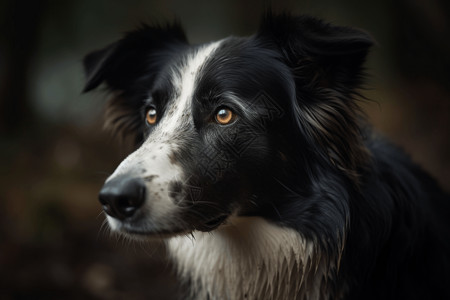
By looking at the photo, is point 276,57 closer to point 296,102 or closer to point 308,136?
point 296,102

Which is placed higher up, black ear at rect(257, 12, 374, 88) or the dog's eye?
black ear at rect(257, 12, 374, 88)

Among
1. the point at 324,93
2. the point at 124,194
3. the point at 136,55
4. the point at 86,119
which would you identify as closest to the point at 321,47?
the point at 324,93

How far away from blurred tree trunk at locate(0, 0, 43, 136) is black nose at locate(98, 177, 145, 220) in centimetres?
445

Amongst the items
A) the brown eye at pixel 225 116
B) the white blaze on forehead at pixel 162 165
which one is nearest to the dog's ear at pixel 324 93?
the brown eye at pixel 225 116

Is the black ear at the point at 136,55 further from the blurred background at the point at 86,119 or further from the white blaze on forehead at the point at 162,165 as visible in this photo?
the white blaze on forehead at the point at 162,165

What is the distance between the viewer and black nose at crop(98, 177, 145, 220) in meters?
2.11

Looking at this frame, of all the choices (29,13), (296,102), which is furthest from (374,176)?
(29,13)

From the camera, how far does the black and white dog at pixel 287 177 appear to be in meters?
2.42

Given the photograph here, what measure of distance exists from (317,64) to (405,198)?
3.29ft

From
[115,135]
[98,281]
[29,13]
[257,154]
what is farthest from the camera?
[29,13]

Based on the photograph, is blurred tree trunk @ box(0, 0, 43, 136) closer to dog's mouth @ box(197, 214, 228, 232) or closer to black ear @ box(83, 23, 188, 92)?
black ear @ box(83, 23, 188, 92)

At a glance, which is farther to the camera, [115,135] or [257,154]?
[115,135]

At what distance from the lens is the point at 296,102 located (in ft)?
8.55

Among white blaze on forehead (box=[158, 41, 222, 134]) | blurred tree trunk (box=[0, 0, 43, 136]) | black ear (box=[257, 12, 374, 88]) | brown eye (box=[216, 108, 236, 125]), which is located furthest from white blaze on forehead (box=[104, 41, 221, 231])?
blurred tree trunk (box=[0, 0, 43, 136])
